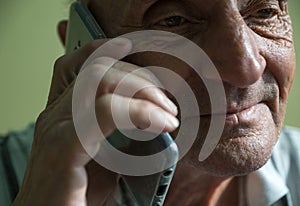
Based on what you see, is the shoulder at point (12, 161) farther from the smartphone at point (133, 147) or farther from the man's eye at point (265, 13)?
the man's eye at point (265, 13)

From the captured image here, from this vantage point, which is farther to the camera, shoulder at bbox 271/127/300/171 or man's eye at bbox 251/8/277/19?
shoulder at bbox 271/127/300/171

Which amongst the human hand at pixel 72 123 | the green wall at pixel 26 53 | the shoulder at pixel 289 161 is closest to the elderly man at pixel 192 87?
the human hand at pixel 72 123

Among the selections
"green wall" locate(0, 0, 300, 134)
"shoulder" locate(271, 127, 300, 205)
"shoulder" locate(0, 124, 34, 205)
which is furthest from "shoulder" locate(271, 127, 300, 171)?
"shoulder" locate(0, 124, 34, 205)

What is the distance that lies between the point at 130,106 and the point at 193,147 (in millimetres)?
225

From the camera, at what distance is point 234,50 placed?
86 cm

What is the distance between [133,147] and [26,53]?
81 centimetres

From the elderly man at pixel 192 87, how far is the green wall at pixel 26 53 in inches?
23.0

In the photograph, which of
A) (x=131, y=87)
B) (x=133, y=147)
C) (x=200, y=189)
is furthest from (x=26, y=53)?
(x=131, y=87)

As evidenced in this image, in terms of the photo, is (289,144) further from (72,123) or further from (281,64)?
(72,123)

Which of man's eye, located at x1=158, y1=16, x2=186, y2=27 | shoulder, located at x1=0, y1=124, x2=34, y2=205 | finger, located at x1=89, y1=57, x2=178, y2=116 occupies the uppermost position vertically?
finger, located at x1=89, y1=57, x2=178, y2=116

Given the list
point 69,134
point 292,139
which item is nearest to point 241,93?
point 69,134

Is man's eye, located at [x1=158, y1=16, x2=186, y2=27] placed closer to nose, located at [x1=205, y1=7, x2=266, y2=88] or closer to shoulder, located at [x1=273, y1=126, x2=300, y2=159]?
nose, located at [x1=205, y1=7, x2=266, y2=88]

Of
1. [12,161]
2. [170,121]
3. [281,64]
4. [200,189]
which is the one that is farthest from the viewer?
[12,161]

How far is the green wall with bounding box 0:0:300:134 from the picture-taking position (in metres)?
1.59
